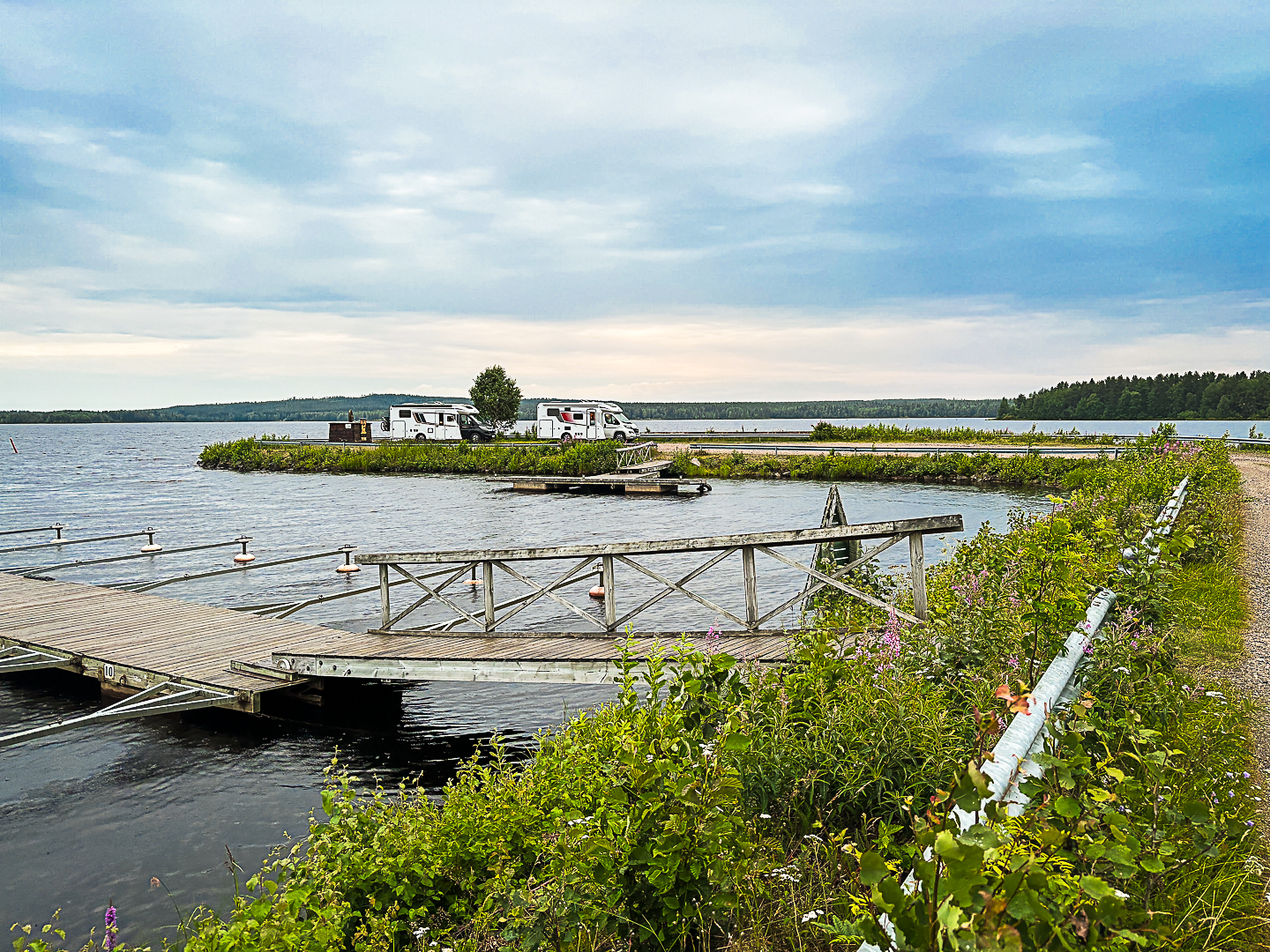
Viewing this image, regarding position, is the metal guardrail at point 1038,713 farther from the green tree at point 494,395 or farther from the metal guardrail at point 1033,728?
the green tree at point 494,395

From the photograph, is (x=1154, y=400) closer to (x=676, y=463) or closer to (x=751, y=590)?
(x=676, y=463)

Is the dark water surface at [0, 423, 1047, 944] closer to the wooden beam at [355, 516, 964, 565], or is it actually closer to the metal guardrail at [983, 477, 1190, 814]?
the wooden beam at [355, 516, 964, 565]

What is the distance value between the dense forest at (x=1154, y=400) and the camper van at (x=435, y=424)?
74658 millimetres

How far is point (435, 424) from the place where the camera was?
64688 millimetres

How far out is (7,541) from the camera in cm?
2988

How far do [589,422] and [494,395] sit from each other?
34.2 metres

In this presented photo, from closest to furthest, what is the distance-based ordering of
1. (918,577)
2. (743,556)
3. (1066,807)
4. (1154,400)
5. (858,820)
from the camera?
1. (1066,807)
2. (858,820)
3. (918,577)
4. (743,556)
5. (1154,400)

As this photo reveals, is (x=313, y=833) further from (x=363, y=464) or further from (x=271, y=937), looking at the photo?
(x=363, y=464)

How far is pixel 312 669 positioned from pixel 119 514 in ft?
108

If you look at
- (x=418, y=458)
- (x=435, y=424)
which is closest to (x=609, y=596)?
(x=418, y=458)

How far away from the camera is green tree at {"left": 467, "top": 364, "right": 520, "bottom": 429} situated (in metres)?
89.4

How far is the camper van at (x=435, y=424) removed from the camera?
211 ft

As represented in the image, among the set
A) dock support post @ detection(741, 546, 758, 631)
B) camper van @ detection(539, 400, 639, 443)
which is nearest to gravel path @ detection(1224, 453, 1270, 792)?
dock support post @ detection(741, 546, 758, 631)

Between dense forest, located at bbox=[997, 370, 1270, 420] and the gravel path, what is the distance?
81.1 meters
